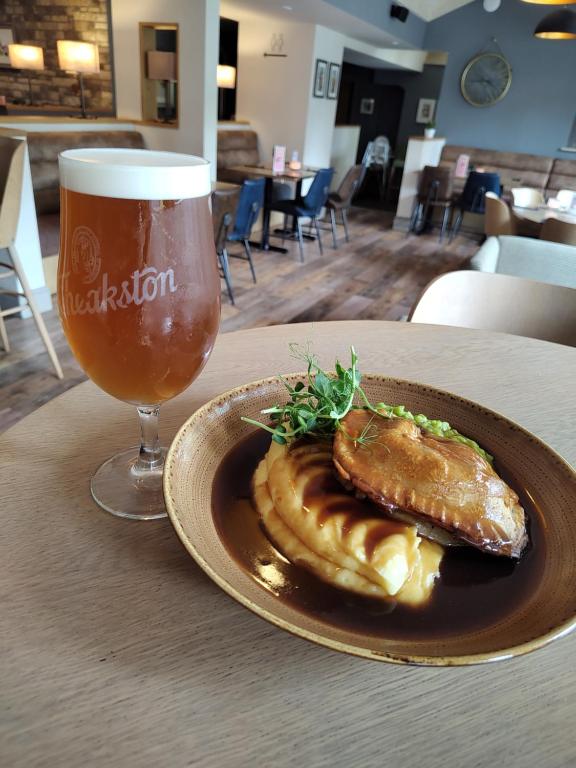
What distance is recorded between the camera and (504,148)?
980cm

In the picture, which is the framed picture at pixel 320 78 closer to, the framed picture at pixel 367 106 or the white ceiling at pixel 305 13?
the white ceiling at pixel 305 13

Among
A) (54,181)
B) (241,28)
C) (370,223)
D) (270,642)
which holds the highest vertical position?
(241,28)

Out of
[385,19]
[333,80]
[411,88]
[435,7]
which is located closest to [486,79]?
[435,7]

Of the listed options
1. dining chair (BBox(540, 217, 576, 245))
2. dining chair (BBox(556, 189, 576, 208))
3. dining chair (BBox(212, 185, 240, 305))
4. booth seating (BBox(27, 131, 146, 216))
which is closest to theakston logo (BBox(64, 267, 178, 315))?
dining chair (BBox(212, 185, 240, 305))

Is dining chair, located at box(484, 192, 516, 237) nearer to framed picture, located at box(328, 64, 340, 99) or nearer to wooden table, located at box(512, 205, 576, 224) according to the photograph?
wooden table, located at box(512, 205, 576, 224)

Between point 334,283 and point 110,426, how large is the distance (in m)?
4.87

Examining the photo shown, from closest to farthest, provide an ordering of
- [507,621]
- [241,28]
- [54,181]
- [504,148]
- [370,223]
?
[507,621] < [54,181] < [241,28] < [370,223] < [504,148]

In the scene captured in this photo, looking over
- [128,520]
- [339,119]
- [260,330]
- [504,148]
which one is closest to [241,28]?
[504,148]

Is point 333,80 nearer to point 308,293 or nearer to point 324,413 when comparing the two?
point 308,293

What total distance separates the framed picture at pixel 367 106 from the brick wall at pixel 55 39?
671 cm

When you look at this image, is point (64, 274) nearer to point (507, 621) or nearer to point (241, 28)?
point (507, 621)

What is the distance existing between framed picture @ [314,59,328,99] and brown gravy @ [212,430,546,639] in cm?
829

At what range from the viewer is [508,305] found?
1634mm

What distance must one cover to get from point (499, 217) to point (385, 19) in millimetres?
4502
